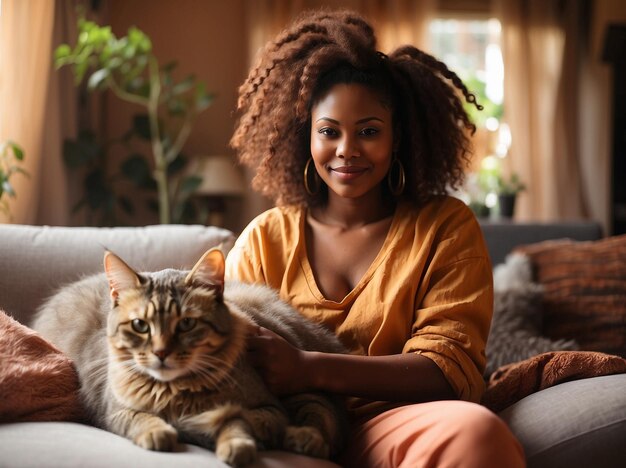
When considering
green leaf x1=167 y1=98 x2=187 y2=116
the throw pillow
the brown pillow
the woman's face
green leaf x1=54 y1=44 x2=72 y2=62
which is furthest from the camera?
green leaf x1=167 y1=98 x2=187 y2=116

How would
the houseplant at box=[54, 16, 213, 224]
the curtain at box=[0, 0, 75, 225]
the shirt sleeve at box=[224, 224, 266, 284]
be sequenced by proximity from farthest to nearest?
the houseplant at box=[54, 16, 213, 224] → the curtain at box=[0, 0, 75, 225] → the shirt sleeve at box=[224, 224, 266, 284]

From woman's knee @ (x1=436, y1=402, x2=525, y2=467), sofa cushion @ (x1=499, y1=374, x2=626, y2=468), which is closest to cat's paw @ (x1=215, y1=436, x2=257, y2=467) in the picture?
woman's knee @ (x1=436, y1=402, x2=525, y2=467)

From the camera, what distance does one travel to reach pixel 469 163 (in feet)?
6.96

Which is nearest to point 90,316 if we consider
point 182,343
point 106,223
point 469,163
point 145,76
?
point 182,343

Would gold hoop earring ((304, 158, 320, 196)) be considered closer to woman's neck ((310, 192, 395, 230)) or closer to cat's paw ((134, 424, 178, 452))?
woman's neck ((310, 192, 395, 230))

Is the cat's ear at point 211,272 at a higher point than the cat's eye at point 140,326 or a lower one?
higher

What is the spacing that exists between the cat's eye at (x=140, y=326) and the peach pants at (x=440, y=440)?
0.51m

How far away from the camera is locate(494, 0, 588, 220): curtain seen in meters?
5.26

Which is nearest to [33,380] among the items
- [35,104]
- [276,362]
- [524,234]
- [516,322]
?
[276,362]

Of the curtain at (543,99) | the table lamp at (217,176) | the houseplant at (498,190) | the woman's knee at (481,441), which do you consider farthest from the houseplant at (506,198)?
the woman's knee at (481,441)

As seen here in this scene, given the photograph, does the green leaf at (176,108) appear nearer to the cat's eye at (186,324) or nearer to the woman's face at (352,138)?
the woman's face at (352,138)

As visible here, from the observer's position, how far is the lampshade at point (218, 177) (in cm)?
458

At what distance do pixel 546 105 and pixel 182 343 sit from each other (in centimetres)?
450

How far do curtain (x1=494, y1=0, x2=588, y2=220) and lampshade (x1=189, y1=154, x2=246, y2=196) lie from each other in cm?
199
